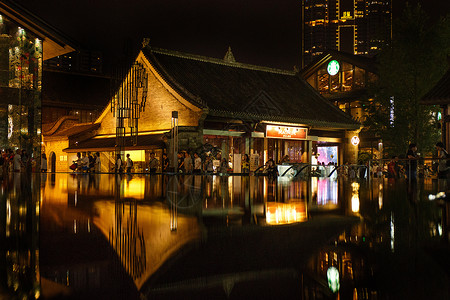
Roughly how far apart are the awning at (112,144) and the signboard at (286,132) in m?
7.39

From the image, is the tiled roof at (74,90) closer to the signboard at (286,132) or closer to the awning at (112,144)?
the awning at (112,144)

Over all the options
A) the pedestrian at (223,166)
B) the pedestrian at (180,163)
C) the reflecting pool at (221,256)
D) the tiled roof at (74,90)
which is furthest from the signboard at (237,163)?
Answer: the reflecting pool at (221,256)

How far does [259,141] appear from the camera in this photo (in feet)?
115

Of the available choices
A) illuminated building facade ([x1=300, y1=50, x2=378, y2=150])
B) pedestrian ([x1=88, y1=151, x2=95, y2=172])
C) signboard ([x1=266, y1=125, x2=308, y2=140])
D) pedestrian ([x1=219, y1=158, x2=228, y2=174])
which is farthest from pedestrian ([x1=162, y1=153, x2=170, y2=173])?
illuminated building facade ([x1=300, y1=50, x2=378, y2=150])

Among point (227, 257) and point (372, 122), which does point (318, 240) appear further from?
point (372, 122)

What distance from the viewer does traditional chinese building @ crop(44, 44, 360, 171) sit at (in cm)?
3170

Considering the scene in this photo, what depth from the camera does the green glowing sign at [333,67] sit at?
46000 millimetres

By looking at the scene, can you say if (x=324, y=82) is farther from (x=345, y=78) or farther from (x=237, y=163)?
(x=237, y=163)

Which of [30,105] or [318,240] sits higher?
[30,105]

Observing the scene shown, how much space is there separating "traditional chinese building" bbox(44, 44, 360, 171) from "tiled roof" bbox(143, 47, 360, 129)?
67 mm

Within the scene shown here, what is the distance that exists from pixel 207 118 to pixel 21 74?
36.1 feet

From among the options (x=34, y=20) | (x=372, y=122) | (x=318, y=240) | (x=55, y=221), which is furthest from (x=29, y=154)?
(x=318, y=240)

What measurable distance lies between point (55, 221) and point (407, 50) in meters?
25.1

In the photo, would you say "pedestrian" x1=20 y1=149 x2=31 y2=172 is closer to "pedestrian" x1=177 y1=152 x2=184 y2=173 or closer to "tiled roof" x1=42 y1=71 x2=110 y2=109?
"pedestrian" x1=177 y1=152 x2=184 y2=173
